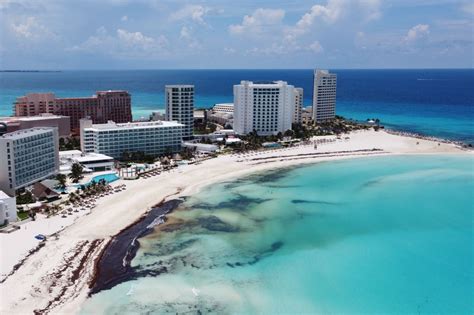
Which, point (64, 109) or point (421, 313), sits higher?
point (64, 109)

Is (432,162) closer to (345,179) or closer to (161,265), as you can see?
(345,179)

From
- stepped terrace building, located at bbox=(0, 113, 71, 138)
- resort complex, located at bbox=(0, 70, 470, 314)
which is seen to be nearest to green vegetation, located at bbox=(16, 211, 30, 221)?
resort complex, located at bbox=(0, 70, 470, 314)

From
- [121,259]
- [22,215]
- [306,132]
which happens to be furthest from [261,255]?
[306,132]

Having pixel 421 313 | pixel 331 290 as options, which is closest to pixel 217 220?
pixel 331 290

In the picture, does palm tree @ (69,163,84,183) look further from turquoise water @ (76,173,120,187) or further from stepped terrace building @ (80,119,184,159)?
stepped terrace building @ (80,119,184,159)

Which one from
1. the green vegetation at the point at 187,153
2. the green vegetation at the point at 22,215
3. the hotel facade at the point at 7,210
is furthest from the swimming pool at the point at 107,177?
the hotel facade at the point at 7,210

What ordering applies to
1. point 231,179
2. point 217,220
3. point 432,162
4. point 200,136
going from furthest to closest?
1. point 200,136
2. point 432,162
3. point 231,179
4. point 217,220

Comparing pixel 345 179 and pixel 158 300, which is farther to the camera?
pixel 345 179
